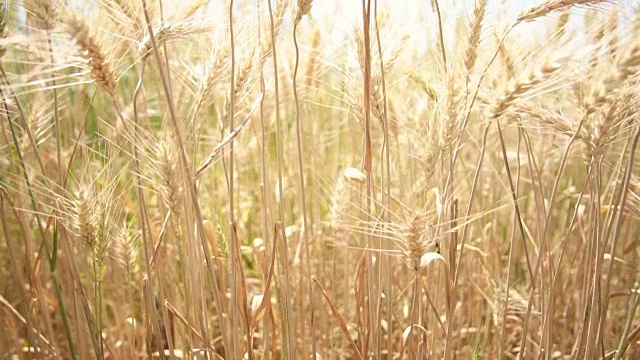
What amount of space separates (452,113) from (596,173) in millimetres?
268

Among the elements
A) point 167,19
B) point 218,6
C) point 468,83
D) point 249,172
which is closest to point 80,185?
point 167,19

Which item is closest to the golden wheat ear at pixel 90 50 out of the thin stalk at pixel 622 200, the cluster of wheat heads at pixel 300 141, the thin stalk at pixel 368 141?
the cluster of wheat heads at pixel 300 141

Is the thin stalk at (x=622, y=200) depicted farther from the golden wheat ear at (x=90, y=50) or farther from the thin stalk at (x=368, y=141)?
the golden wheat ear at (x=90, y=50)

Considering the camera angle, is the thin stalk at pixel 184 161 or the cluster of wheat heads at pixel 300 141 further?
the cluster of wheat heads at pixel 300 141

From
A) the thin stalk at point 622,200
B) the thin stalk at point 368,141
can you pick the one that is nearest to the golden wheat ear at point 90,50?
the thin stalk at point 368,141

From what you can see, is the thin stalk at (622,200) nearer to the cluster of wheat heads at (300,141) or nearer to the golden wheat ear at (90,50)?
the cluster of wheat heads at (300,141)

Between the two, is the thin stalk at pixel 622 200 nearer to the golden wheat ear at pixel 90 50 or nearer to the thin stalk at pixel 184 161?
the thin stalk at pixel 184 161

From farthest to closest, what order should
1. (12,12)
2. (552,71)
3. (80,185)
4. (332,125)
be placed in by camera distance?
(332,125)
(12,12)
(80,185)
(552,71)

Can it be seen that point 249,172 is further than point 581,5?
Yes

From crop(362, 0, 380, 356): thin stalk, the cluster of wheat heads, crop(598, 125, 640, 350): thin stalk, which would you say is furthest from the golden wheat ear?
crop(598, 125, 640, 350): thin stalk

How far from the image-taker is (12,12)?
6.29 ft

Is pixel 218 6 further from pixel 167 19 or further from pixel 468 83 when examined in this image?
pixel 468 83

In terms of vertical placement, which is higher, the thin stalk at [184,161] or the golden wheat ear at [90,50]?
the golden wheat ear at [90,50]

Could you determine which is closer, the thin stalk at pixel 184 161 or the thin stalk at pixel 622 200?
the thin stalk at pixel 184 161
